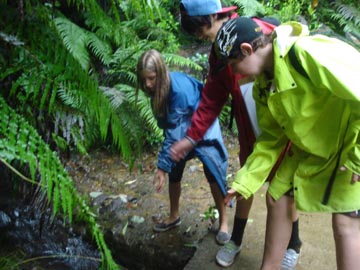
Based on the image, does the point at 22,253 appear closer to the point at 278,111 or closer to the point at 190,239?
the point at 190,239

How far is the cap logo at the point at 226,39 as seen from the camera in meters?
1.88

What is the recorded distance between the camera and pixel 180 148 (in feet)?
8.36

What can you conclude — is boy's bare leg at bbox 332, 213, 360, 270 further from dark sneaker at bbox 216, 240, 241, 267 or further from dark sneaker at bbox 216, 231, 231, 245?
dark sneaker at bbox 216, 231, 231, 245

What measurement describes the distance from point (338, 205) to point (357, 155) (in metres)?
0.30

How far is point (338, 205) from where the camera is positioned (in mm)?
1870

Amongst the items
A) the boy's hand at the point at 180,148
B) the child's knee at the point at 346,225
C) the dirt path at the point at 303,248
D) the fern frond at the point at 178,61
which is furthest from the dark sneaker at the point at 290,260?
the fern frond at the point at 178,61

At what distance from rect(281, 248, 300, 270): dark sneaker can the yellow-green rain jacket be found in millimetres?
661

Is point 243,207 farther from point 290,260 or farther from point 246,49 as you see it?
point 246,49

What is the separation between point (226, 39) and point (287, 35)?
26 centimetres

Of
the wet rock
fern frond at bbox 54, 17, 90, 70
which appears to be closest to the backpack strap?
fern frond at bbox 54, 17, 90, 70

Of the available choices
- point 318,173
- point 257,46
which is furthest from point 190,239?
point 257,46

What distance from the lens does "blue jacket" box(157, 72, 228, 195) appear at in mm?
2754

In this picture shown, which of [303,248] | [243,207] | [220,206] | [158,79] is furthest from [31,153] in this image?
[303,248]

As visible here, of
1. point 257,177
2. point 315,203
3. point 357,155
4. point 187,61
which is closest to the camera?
point 357,155
